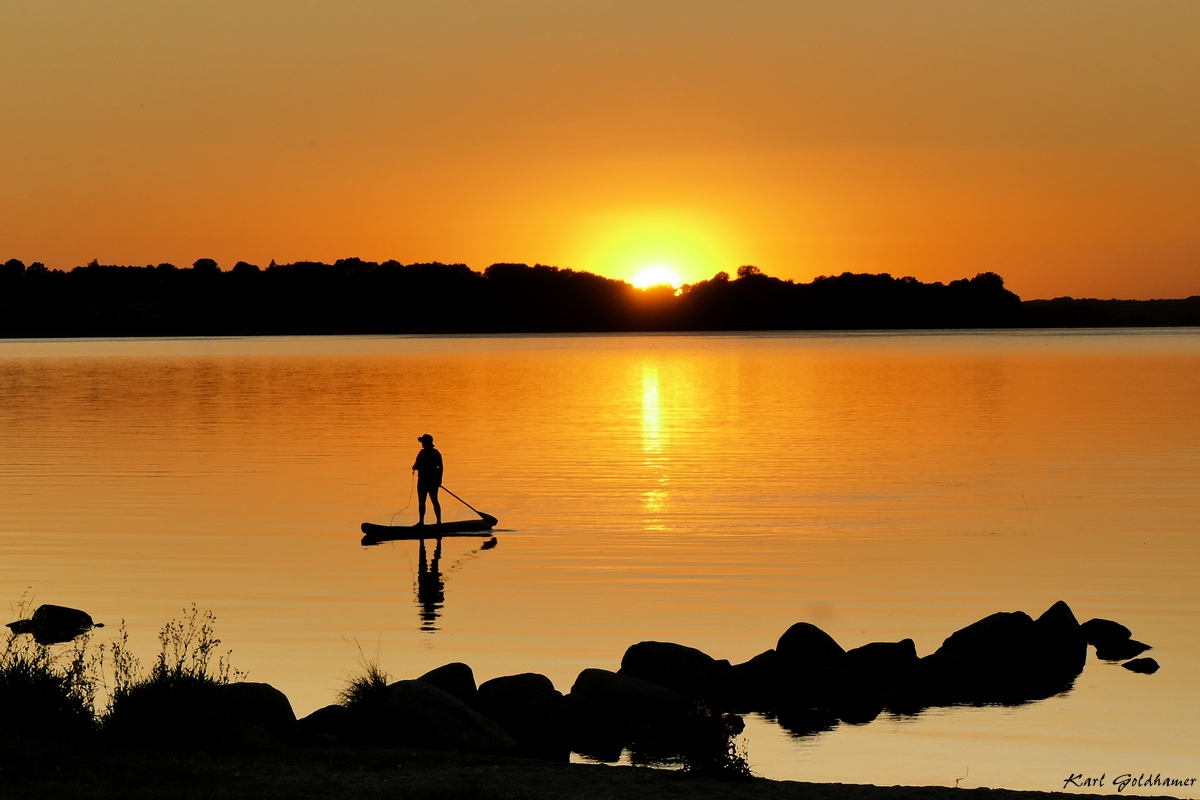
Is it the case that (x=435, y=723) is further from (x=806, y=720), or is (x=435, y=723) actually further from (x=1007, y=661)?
(x=1007, y=661)

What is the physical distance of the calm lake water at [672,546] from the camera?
18672 mm

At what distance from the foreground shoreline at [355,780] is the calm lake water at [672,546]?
3132 millimetres

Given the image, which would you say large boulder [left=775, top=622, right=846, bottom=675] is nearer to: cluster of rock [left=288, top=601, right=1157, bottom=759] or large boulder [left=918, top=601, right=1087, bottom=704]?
cluster of rock [left=288, top=601, right=1157, bottom=759]

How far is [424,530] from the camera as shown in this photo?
3294cm

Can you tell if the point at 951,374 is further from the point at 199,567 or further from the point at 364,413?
the point at 199,567

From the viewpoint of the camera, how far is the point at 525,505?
37594mm

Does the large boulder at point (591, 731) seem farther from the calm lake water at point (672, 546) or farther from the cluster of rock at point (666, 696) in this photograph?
the calm lake water at point (672, 546)

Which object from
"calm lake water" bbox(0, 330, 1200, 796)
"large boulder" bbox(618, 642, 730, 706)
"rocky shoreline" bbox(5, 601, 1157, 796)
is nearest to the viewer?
"rocky shoreline" bbox(5, 601, 1157, 796)

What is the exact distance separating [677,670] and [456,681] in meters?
3.25

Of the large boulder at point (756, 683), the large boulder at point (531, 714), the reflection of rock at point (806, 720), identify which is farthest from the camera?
the large boulder at point (756, 683)

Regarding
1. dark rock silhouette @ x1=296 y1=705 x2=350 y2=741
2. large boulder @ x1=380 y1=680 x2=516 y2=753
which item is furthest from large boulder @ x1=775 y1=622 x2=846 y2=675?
dark rock silhouette @ x1=296 y1=705 x2=350 y2=741

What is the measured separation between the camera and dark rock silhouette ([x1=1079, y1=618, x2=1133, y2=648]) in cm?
2159
